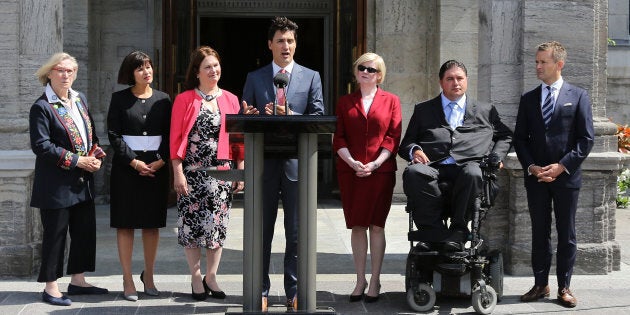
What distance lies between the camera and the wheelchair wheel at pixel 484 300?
6.26 meters

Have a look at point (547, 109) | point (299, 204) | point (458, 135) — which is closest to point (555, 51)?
point (547, 109)

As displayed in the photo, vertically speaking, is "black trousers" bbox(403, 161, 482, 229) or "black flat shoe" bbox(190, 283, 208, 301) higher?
"black trousers" bbox(403, 161, 482, 229)

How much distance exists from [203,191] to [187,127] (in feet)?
1.52

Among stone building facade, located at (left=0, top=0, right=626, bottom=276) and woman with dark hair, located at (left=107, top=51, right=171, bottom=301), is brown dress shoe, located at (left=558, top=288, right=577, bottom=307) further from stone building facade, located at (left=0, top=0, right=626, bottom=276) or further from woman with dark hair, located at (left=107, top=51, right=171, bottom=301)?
woman with dark hair, located at (left=107, top=51, right=171, bottom=301)

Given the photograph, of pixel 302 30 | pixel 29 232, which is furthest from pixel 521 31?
pixel 302 30

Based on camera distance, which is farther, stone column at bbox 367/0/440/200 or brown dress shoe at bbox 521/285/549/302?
stone column at bbox 367/0/440/200

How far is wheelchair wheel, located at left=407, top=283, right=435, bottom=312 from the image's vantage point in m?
6.40

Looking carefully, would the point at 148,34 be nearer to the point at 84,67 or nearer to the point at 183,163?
the point at 84,67

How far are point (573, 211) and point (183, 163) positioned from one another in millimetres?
2780

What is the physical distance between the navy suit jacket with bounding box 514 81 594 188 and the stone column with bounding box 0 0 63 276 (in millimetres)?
3823

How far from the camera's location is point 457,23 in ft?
40.8

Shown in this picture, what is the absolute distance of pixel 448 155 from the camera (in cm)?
651

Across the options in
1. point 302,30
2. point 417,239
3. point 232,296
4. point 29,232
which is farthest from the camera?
point 302,30

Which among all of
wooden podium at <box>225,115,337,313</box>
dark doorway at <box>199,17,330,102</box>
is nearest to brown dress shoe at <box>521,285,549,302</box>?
wooden podium at <box>225,115,337,313</box>
